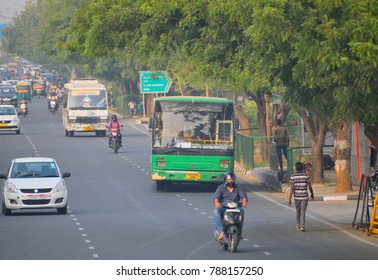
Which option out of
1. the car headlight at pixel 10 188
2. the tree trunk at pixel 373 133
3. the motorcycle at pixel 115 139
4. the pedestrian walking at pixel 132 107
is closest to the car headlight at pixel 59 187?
the car headlight at pixel 10 188

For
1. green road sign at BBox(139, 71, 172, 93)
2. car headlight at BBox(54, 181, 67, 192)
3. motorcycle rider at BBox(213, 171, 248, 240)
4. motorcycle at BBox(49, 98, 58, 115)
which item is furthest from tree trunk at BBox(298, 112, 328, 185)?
motorcycle at BBox(49, 98, 58, 115)

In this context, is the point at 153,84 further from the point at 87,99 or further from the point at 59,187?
the point at 59,187

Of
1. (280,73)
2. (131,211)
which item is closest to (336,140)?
(131,211)

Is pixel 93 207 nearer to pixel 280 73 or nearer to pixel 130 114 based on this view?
pixel 280 73

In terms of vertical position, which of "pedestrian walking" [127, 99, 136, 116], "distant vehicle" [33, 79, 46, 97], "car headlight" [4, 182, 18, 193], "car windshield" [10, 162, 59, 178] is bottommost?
"car headlight" [4, 182, 18, 193]

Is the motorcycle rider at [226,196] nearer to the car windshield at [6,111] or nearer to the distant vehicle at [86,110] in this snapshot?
the distant vehicle at [86,110]

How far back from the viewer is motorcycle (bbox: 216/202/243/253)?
72.3ft

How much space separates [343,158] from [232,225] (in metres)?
13.6

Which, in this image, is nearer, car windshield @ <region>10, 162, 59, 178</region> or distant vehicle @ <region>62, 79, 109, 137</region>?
car windshield @ <region>10, 162, 59, 178</region>

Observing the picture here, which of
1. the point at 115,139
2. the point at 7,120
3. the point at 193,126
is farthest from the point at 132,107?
the point at 193,126

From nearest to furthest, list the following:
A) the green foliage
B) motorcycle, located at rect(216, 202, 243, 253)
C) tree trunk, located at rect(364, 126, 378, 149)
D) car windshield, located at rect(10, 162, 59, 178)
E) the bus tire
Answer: motorcycle, located at rect(216, 202, 243, 253) → the green foliage → tree trunk, located at rect(364, 126, 378, 149) → car windshield, located at rect(10, 162, 59, 178) → the bus tire

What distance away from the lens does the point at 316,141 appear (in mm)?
38656

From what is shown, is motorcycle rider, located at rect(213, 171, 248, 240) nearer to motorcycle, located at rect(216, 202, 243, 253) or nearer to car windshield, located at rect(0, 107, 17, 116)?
motorcycle, located at rect(216, 202, 243, 253)

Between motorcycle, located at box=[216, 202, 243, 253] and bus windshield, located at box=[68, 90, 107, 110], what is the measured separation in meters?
43.5
